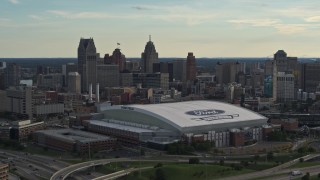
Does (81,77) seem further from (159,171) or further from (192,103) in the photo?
(159,171)

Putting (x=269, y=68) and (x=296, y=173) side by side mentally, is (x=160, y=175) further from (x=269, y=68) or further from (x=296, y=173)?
(x=269, y=68)

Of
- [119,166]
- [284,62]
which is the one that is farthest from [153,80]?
[119,166]

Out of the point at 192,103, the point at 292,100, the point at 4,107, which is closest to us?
the point at 192,103

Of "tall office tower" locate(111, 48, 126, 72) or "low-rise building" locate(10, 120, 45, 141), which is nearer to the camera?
"low-rise building" locate(10, 120, 45, 141)

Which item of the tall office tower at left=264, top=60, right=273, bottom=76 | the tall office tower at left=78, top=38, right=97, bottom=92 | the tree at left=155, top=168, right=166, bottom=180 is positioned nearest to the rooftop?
the tree at left=155, top=168, right=166, bottom=180

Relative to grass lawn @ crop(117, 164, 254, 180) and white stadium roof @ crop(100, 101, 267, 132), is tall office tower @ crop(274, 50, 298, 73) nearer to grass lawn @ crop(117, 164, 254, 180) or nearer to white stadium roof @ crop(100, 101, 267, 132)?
white stadium roof @ crop(100, 101, 267, 132)

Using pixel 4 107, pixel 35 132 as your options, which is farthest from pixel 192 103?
pixel 4 107

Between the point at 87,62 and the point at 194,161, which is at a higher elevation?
the point at 87,62
